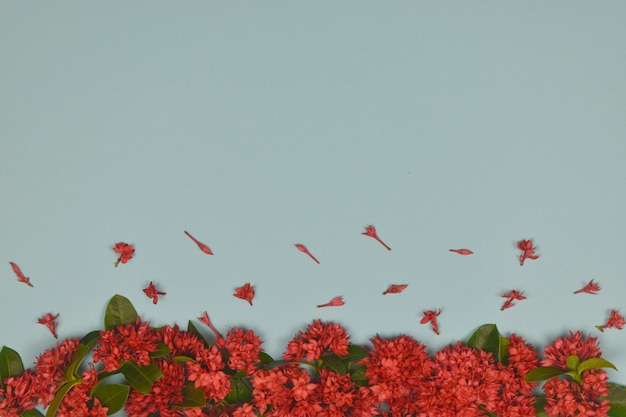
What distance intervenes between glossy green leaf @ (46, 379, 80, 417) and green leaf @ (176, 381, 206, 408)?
0.88ft

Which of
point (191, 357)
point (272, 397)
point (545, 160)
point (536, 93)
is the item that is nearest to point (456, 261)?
point (545, 160)

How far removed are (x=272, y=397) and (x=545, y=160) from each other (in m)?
0.89

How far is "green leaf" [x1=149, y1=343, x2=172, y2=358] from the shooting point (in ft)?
Answer: 4.17

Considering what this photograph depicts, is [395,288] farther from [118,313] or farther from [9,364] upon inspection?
[9,364]

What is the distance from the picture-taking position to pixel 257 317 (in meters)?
1.35

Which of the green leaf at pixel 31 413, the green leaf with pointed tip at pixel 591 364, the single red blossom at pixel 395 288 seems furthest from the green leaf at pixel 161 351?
the green leaf with pointed tip at pixel 591 364

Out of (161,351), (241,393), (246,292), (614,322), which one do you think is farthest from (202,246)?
(614,322)

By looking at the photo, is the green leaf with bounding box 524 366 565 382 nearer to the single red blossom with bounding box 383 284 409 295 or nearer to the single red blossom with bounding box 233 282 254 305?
the single red blossom with bounding box 383 284 409 295

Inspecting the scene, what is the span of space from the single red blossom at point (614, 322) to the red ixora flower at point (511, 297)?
0.22 meters

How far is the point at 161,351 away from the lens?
1.28m

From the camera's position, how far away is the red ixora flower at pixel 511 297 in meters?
1.29

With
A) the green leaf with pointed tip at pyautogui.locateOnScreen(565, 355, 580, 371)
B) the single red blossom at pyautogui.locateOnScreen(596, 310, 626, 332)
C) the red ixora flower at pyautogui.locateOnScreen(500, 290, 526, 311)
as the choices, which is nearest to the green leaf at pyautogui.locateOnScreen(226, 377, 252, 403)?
the red ixora flower at pyautogui.locateOnScreen(500, 290, 526, 311)

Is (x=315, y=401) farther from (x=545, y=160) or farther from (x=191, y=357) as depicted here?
(x=545, y=160)

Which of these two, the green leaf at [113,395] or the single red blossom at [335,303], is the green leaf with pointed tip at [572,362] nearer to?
the single red blossom at [335,303]
